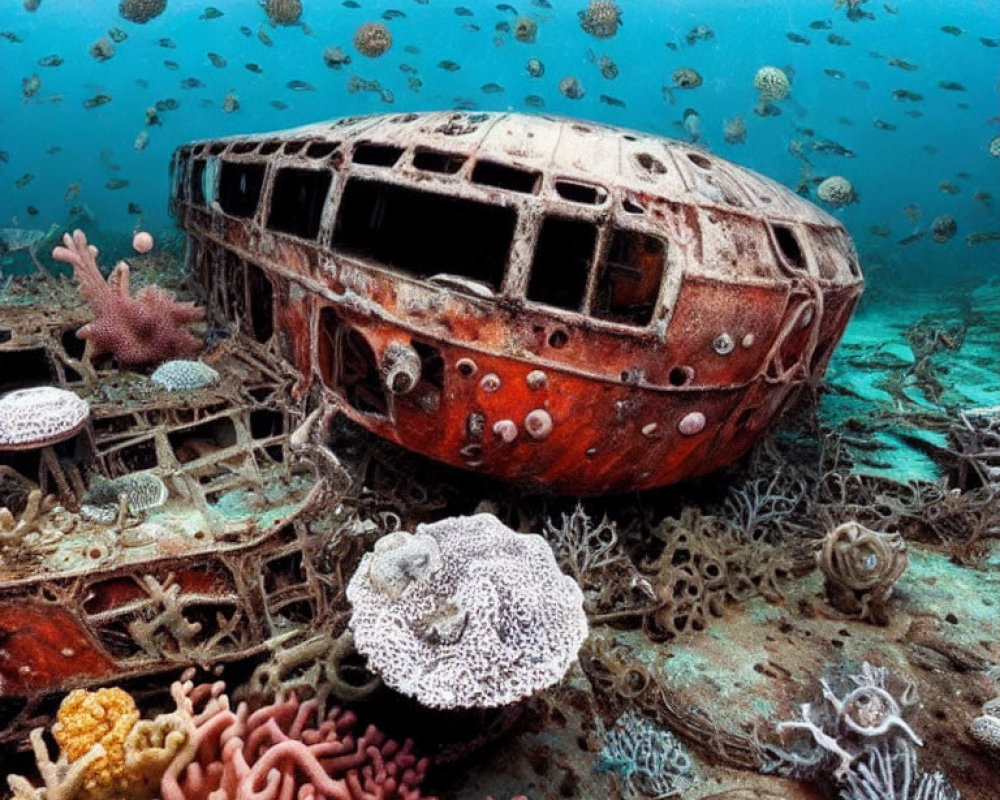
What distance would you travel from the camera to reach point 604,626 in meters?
4.74

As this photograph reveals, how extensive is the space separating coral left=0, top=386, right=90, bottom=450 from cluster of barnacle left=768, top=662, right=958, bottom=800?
5093 mm

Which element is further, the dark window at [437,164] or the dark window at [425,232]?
the dark window at [425,232]

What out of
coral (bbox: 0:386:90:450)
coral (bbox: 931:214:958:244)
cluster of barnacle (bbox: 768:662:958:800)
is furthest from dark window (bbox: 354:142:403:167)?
coral (bbox: 931:214:958:244)

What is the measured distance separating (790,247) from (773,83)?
1259cm

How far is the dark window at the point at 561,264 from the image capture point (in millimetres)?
7121

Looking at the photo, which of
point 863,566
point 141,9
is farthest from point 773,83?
point 141,9

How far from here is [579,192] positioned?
4617mm

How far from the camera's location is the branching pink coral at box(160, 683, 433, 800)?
8.02ft

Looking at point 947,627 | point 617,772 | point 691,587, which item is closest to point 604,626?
point 691,587

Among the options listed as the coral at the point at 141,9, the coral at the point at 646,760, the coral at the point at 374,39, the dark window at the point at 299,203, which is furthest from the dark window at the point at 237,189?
the coral at the point at 141,9

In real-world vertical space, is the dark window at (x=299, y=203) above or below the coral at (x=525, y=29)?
below

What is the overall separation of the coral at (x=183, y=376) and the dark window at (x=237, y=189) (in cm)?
267

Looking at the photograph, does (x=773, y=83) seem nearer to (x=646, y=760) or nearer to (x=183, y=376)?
(x=183, y=376)

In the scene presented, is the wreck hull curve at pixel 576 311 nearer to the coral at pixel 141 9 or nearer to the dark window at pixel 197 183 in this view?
the dark window at pixel 197 183
